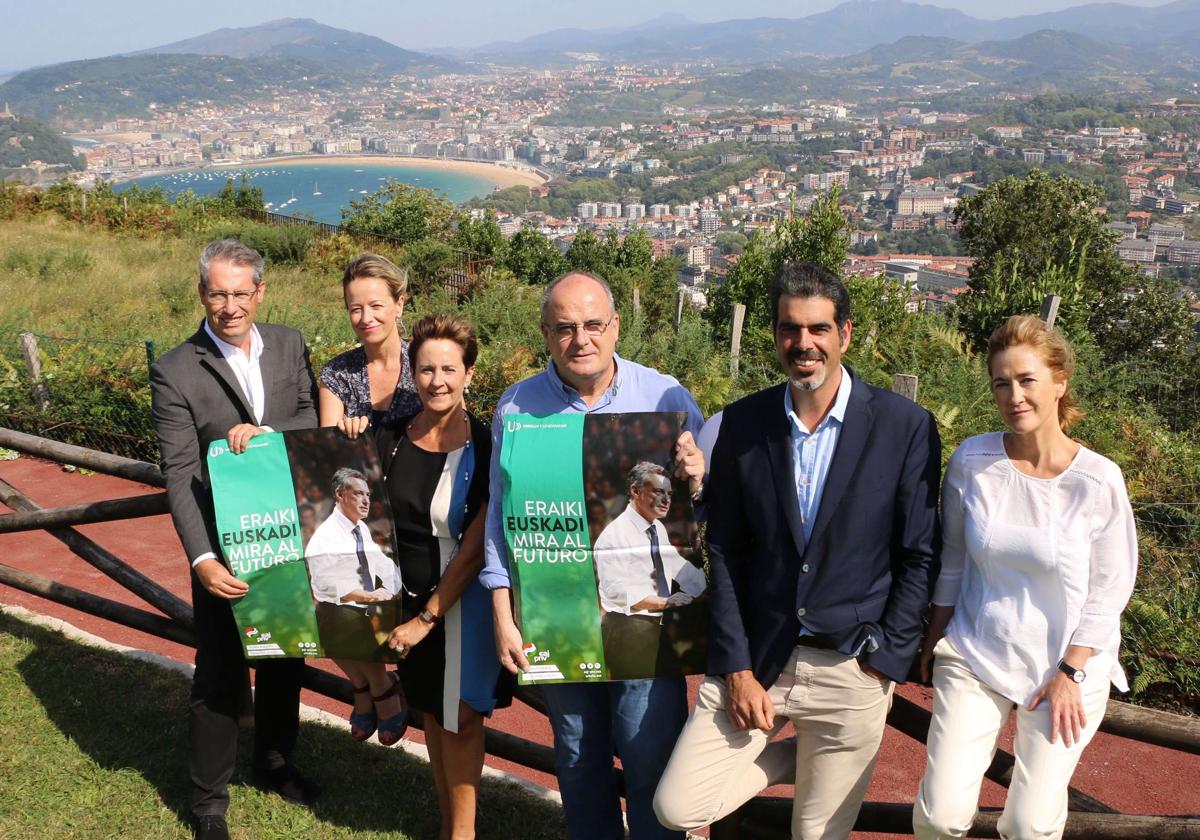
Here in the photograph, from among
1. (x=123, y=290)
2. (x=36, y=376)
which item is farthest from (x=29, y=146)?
(x=36, y=376)

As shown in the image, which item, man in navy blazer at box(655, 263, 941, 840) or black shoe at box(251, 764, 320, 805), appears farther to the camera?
black shoe at box(251, 764, 320, 805)

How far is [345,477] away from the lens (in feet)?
9.14

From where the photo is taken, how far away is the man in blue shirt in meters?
2.55

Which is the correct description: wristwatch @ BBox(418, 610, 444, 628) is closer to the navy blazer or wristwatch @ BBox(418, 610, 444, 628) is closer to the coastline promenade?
the navy blazer

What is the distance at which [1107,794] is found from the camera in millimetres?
4324

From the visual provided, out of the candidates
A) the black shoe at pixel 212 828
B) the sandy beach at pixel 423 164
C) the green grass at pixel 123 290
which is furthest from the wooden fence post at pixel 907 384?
the sandy beach at pixel 423 164

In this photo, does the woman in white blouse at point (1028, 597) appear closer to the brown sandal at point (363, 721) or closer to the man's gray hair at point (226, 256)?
the brown sandal at point (363, 721)

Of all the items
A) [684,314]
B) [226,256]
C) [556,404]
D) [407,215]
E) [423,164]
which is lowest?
[423,164]

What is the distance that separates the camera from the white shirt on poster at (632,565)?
248 centimetres

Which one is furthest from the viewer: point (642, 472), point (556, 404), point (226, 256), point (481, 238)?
point (481, 238)

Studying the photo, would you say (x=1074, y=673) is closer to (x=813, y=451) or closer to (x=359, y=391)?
(x=813, y=451)

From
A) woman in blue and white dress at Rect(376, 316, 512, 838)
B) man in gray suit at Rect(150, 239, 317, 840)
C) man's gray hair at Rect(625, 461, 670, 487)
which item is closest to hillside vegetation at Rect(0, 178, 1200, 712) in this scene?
man's gray hair at Rect(625, 461, 670, 487)

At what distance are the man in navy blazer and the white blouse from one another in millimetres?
102

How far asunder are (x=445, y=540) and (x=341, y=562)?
0.31 metres
